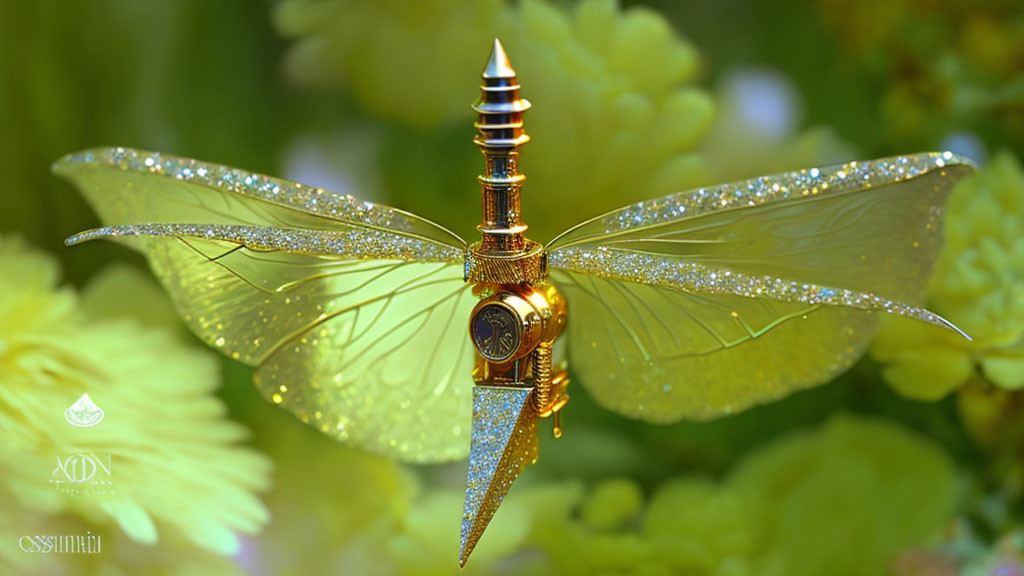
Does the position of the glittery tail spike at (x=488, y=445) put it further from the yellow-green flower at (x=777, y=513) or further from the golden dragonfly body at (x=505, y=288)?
the yellow-green flower at (x=777, y=513)

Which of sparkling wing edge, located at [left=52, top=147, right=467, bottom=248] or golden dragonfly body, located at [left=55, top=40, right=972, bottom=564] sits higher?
sparkling wing edge, located at [left=52, top=147, right=467, bottom=248]

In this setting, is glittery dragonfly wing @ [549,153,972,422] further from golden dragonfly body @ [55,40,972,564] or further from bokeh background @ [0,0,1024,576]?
bokeh background @ [0,0,1024,576]

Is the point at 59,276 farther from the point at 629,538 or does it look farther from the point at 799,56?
the point at 799,56

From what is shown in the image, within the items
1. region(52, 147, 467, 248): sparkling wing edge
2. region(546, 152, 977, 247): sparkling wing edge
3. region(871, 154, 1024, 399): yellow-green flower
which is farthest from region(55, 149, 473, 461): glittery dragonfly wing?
region(871, 154, 1024, 399): yellow-green flower

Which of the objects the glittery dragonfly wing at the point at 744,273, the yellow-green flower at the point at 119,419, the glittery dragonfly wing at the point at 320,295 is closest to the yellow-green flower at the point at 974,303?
the glittery dragonfly wing at the point at 744,273

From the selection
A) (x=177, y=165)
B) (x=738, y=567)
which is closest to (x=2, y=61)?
(x=177, y=165)

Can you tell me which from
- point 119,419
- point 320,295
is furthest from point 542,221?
point 119,419
